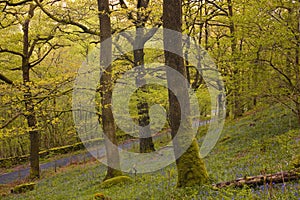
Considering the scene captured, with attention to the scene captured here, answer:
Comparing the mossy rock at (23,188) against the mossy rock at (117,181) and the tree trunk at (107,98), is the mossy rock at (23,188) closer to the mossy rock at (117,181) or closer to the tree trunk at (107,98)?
the tree trunk at (107,98)

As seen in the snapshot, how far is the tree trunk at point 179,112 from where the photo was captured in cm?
817

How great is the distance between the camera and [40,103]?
1159 cm

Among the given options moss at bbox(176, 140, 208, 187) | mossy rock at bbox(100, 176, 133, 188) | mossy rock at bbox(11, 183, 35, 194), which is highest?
moss at bbox(176, 140, 208, 187)

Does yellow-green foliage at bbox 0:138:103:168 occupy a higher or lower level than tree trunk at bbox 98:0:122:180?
lower

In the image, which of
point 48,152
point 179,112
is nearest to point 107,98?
point 179,112

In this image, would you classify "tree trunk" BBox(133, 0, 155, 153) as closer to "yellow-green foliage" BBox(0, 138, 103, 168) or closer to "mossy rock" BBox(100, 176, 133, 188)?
"mossy rock" BBox(100, 176, 133, 188)

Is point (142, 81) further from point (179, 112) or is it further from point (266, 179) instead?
point (266, 179)

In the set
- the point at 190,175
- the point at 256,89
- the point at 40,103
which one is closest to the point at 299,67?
the point at 256,89

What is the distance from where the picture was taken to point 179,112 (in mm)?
8312

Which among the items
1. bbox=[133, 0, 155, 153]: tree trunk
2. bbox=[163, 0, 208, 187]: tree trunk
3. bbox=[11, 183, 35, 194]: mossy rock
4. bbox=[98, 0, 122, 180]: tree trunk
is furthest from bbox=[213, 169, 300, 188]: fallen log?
bbox=[11, 183, 35, 194]: mossy rock

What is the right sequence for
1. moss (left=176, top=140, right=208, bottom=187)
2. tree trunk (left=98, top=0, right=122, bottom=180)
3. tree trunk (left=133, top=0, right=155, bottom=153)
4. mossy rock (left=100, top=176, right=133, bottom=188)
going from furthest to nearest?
1. tree trunk (left=133, top=0, right=155, bottom=153)
2. tree trunk (left=98, top=0, right=122, bottom=180)
3. mossy rock (left=100, top=176, right=133, bottom=188)
4. moss (left=176, top=140, right=208, bottom=187)

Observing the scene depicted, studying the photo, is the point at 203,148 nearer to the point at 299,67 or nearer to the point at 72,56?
the point at 299,67

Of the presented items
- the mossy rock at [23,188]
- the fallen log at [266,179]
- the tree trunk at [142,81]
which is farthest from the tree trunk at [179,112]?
the mossy rock at [23,188]

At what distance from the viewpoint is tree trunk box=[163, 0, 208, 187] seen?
8.17m
